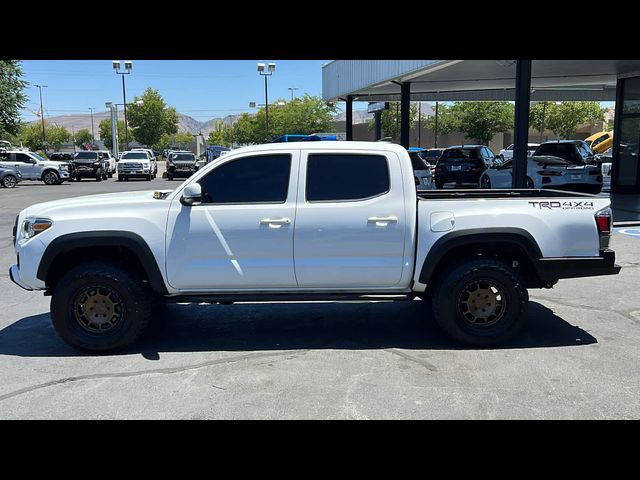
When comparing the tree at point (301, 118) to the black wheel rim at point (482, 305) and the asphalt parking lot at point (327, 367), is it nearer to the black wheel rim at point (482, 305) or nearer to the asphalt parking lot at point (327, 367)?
the asphalt parking lot at point (327, 367)

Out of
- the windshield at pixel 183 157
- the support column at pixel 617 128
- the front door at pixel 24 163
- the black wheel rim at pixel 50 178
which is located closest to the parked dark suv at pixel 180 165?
the windshield at pixel 183 157

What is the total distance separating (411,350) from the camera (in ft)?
18.4

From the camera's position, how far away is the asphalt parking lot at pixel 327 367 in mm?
4340

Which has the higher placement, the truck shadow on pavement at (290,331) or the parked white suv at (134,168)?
the parked white suv at (134,168)

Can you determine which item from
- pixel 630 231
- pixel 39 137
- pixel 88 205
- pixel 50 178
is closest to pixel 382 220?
pixel 88 205

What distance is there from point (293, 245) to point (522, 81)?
9172 mm

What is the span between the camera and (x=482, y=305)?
559 cm

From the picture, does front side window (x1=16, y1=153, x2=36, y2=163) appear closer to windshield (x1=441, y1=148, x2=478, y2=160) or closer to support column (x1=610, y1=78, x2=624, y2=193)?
A: windshield (x1=441, y1=148, x2=478, y2=160)

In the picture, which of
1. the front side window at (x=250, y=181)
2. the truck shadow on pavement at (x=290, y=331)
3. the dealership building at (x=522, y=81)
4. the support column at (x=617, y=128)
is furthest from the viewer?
the support column at (x=617, y=128)

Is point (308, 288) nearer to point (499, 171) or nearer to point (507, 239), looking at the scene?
point (507, 239)

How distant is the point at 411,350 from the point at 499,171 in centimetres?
1285

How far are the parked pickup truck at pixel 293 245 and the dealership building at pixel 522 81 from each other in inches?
308

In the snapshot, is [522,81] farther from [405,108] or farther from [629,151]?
[405,108]
